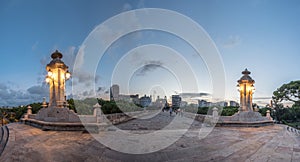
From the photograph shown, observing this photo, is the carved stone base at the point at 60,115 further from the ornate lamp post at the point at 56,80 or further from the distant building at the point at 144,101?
the distant building at the point at 144,101

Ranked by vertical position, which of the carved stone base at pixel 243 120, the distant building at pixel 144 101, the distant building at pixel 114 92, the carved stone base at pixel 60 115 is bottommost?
the distant building at pixel 144 101

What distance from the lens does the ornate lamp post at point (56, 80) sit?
11.0m

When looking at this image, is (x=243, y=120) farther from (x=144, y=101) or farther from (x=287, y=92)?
(x=144, y=101)

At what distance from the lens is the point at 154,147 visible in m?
5.87

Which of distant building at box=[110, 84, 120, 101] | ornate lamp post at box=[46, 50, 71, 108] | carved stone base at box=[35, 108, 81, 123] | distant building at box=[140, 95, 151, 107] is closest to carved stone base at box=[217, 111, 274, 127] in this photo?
carved stone base at box=[35, 108, 81, 123]

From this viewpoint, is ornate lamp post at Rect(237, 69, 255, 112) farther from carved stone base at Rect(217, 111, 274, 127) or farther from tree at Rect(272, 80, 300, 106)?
tree at Rect(272, 80, 300, 106)

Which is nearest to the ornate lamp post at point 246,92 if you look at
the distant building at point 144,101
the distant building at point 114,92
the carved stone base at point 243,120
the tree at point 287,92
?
the carved stone base at point 243,120

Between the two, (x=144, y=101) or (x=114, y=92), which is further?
(x=144, y=101)

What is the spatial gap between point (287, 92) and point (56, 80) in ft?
77.1

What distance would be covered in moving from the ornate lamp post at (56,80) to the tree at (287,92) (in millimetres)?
22458

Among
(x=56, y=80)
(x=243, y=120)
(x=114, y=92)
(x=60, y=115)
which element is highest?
(x=56, y=80)

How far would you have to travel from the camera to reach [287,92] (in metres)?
21.2

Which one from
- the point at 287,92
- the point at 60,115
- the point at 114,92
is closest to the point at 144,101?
the point at 114,92

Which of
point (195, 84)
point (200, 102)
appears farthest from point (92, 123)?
point (200, 102)
